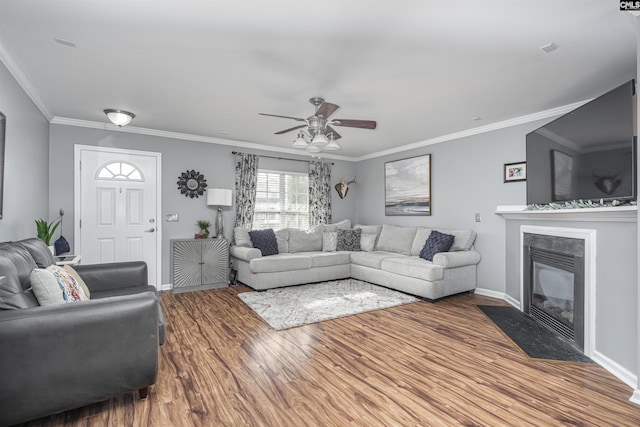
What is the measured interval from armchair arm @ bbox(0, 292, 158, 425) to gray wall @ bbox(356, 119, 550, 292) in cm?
438

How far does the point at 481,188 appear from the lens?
4.75 meters

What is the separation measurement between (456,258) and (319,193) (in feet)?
10.1

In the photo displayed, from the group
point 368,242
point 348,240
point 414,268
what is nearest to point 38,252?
point 414,268

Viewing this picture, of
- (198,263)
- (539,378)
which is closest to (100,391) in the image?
(539,378)

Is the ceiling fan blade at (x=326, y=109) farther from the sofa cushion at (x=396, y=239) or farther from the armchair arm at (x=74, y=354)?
the sofa cushion at (x=396, y=239)

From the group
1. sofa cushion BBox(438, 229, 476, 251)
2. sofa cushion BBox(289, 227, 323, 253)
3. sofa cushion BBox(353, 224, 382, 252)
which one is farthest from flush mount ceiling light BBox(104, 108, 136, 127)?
sofa cushion BBox(438, 229, 476, 251)

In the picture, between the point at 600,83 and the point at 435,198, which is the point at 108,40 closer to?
the point at 600,83

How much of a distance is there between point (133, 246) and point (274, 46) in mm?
3824

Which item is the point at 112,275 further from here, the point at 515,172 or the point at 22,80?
the point at 515,172

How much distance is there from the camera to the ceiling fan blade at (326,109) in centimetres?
299

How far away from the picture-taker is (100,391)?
5.98 ft

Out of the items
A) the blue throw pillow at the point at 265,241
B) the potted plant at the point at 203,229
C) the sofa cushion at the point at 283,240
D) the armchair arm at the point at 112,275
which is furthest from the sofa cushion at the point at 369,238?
the armchair arm at the point at 112,275

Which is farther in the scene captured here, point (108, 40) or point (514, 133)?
point (514, 133)

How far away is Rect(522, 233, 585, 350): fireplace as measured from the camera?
2.80 metres
